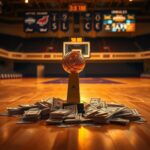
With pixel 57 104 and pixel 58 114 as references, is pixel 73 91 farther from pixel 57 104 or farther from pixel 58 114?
pixel 58 114

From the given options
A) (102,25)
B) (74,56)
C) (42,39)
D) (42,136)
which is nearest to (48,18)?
(102,25)

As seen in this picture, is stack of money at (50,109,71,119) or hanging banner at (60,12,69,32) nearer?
stack of money at (50,109,71,119)

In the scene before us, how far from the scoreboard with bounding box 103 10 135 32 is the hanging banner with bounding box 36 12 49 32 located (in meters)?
3.70

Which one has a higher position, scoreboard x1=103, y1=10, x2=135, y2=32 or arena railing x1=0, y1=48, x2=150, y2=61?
scoreboard x1=103, y1=10, x2=135, y2=32

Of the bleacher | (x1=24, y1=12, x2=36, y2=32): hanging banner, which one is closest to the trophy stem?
(x1=24, y1=12, x2=36, y2=32): hanging banner

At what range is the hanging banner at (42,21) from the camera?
58.9 feet

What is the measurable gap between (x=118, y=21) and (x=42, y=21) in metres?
4.91

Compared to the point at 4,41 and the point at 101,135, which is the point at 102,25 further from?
the point at 101,135

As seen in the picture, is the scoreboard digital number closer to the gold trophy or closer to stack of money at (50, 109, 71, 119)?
the gold trophy

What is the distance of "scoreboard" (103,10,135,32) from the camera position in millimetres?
18225

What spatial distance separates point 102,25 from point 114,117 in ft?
52.6

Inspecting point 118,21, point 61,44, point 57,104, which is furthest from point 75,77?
point 61,44

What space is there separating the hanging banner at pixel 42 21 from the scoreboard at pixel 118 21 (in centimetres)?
370

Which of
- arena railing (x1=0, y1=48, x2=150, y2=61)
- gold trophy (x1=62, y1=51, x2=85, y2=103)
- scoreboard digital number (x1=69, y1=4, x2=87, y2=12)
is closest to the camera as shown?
gold trophy (x1=62, y1=51, x2=85, y2=103)
